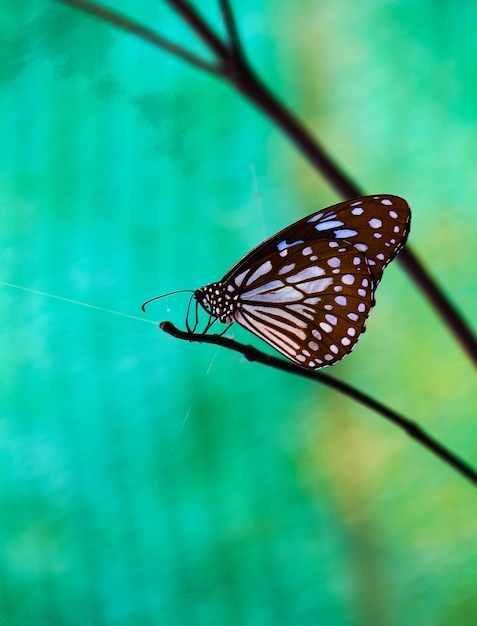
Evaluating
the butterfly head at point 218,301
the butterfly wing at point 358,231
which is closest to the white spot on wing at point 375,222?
the butterfly wing at point 358,231

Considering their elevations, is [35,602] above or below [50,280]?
below

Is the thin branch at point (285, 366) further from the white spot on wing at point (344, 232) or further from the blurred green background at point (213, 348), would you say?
the blurred green background at point (213, 348)

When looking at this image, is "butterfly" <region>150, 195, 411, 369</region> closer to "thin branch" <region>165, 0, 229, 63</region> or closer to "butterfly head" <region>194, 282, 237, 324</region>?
"butterfly head" <region>194, 282, 237, 324</region>

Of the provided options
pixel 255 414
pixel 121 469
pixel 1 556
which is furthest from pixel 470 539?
pixel 1 556

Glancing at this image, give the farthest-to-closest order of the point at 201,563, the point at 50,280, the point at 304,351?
the point at 201,563, the point at 50,280, the point at 304,351

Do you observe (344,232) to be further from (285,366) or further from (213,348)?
(213,348)

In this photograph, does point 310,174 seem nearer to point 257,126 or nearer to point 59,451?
point 257,126

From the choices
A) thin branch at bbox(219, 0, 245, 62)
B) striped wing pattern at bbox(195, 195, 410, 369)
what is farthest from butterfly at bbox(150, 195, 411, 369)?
thin branch at bbox(219, 0, 245, 62)
